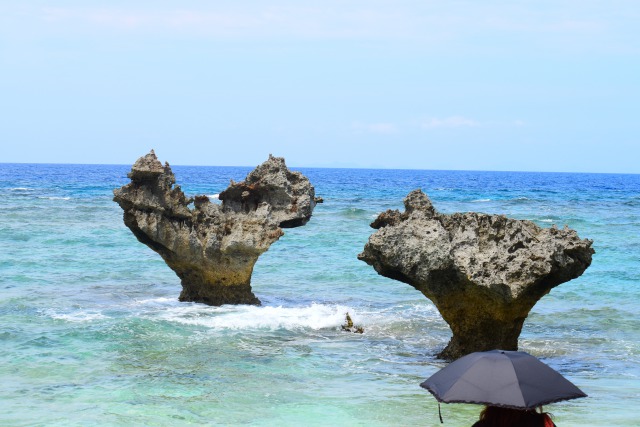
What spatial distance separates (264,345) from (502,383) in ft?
26.2

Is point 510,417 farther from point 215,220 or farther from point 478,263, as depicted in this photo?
point 215,220

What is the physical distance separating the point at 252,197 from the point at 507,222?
557cm

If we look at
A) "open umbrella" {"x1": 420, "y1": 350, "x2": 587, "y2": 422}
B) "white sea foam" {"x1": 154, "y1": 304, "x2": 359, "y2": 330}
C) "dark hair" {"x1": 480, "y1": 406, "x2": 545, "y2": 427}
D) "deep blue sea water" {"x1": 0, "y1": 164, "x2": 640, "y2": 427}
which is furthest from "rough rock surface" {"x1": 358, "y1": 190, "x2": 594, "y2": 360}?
"dark hair" {"x1": 480, "y1": 406, "x2": 545, "y2": 427}

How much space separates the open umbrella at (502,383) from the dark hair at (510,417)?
0.22 feet

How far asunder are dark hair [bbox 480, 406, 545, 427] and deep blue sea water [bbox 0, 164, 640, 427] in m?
4.21

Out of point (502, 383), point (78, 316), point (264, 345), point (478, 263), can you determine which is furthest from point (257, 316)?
point (502, 383)

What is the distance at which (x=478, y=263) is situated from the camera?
1099cm

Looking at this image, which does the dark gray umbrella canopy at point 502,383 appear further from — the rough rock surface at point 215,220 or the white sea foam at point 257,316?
the rough rock surface at point 215,220

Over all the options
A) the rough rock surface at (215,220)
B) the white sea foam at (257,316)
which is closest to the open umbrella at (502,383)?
the white sea foam at (257,316)

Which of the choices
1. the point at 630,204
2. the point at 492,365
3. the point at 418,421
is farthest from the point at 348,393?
the point at 630,204

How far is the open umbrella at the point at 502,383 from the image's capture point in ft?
16.2

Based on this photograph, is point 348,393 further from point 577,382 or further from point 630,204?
point 630,204

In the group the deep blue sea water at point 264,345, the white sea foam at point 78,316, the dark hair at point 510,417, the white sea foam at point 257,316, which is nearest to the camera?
the dark hair at point 510,417

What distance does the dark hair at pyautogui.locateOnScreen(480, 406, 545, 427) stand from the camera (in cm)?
485
